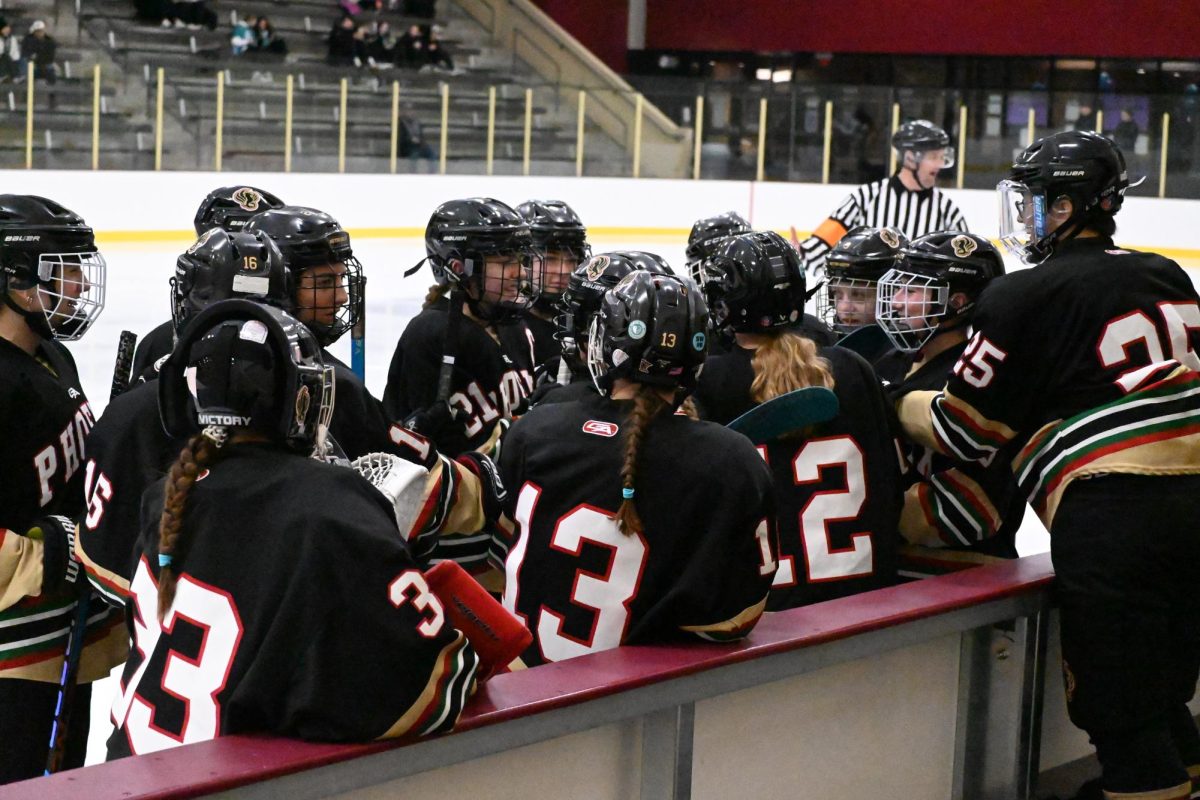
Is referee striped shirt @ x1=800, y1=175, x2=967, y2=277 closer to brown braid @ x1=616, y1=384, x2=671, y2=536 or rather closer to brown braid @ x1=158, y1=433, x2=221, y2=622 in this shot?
brown braid @ x1=616, y1=384, x2=671, y2=536

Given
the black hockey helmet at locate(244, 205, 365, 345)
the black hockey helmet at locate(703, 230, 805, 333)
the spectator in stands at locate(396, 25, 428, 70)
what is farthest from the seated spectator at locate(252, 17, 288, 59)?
the black hockey helmet at locate(703, 230, 805, 333)

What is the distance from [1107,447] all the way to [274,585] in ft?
4.86

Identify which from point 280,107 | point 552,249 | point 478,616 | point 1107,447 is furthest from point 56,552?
point 280,107

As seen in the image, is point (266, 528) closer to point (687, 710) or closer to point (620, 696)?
point (620, 696)

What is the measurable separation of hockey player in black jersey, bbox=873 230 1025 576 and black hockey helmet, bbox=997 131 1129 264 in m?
0.17

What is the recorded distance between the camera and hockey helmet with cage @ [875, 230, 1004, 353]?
2.76 metres

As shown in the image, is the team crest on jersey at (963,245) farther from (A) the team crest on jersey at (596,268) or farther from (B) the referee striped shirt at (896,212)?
(B) the referee striped shirt at (896,212)

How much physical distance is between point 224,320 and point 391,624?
369 mm

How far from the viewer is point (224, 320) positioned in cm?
159

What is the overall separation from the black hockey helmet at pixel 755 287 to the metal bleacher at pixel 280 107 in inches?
364

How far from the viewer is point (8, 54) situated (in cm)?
1111

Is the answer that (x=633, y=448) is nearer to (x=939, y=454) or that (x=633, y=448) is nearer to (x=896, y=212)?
(x=939, y=454)

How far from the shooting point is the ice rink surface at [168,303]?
6004 mm

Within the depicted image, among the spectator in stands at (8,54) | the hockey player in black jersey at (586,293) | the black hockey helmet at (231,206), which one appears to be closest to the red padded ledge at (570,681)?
the hockey player in black jersey at (586,293)
